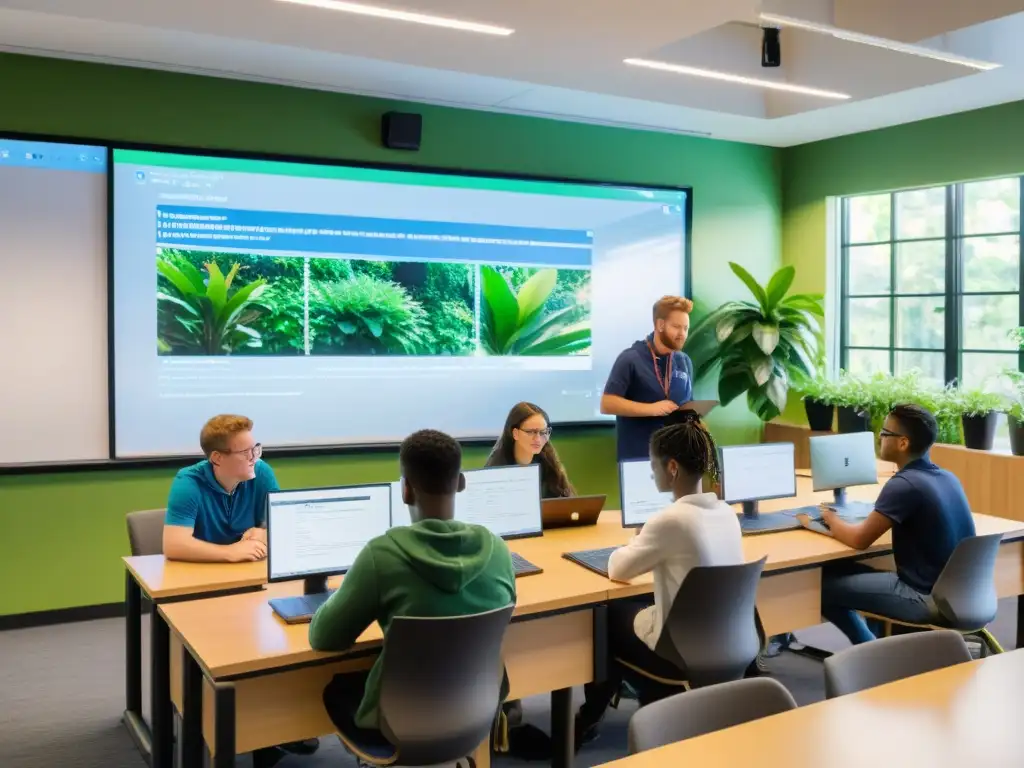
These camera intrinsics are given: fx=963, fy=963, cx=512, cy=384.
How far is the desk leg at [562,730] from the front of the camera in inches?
121

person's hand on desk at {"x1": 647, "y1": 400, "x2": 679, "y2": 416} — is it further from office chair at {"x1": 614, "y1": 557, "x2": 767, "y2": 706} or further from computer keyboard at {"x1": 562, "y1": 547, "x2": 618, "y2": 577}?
office chair at {"x1": 614, "y1": 557, "x2": 767, "y2": 706}

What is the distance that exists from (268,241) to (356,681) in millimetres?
3283

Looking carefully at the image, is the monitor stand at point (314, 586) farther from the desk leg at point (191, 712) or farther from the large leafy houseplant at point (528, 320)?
the large leafy houseplant at point (528, 320)

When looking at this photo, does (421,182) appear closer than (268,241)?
No

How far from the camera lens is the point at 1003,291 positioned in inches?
244

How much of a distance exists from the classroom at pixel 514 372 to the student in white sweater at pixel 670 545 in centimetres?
1

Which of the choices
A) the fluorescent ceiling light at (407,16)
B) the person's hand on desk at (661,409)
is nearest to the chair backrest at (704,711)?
the fluorescent ceiling light at (407,16)

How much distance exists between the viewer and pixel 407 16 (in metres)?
3.72

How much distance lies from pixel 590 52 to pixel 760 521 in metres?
2.24

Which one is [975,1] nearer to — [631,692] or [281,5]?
[281,5]

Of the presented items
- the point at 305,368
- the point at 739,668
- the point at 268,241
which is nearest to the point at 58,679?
the point at 305,368

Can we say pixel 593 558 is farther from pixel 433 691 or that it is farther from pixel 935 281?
pixel 935 281

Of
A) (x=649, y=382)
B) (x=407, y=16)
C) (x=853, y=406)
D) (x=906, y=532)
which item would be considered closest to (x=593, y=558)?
(x=906, y=532)

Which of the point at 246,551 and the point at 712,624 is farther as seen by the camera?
the point at 246,551
